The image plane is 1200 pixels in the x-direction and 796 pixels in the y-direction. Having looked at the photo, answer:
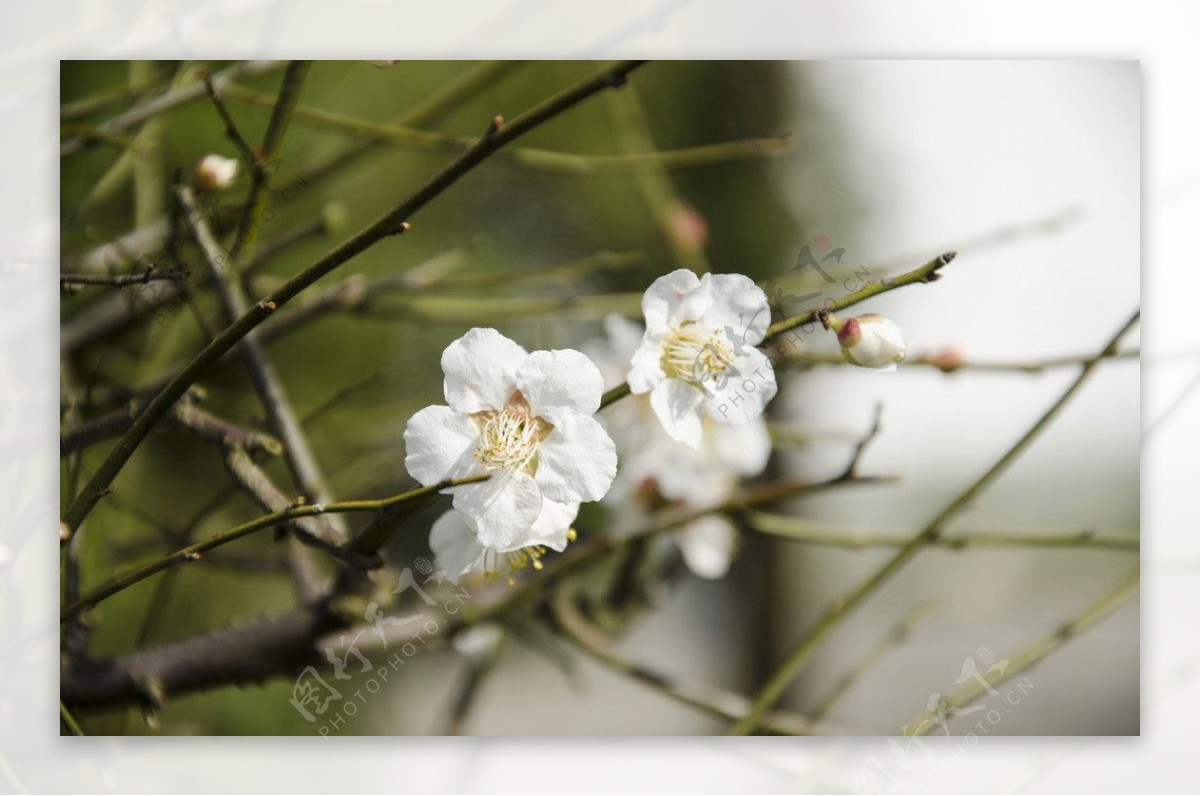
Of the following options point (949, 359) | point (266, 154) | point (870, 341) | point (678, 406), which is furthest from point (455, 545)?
point (949, 359)

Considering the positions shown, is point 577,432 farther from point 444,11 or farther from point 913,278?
point 444,11

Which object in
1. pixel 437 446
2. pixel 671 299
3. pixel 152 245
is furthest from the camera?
pixel 152 245

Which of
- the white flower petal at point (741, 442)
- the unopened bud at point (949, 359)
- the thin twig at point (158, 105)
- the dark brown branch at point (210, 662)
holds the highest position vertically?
the thin twig at point (158, 105)

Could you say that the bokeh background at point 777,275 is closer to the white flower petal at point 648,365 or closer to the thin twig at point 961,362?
the thin twig at point 961,362

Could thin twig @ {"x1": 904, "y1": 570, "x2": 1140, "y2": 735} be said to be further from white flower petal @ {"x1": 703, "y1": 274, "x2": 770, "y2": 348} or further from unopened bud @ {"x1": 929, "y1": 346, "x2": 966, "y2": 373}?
white flower petal @ {"x1": 703, "y1": 274, "x2": 770, "y2": 348}

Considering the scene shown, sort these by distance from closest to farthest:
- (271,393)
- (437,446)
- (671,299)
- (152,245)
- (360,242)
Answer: (360,242), (437,446), (671,299), (271,393), (152,245)

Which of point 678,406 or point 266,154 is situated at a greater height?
point 266,154

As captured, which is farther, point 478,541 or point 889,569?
Result: point 889,569

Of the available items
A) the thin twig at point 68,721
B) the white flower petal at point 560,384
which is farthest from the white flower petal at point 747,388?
the thin twig at point 68,721

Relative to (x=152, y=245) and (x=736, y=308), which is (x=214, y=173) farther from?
(x=736, y=308)
